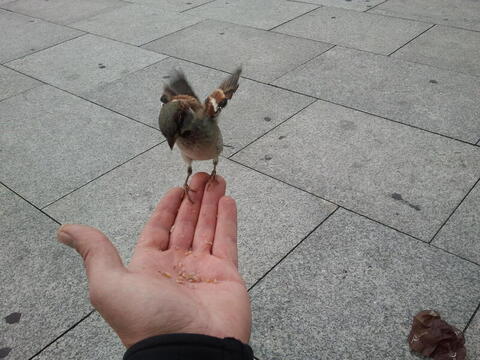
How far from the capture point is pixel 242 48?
27.3 ft

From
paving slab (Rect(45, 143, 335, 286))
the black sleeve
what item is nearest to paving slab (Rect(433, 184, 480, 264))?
paving slab (Rect(45, 143, 335, 286))

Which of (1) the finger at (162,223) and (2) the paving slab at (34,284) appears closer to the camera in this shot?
(1) the finger at (162,223)

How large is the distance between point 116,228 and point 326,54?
4.99 metres

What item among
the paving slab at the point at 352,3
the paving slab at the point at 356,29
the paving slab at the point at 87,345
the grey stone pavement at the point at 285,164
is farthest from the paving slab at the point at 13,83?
the paving slab at the point at 352,3

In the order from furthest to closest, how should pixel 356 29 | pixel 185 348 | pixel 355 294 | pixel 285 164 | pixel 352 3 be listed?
pixel 352 3
pixel 356 29
pixel 285 164
pixel 355 294
pixel 185 348

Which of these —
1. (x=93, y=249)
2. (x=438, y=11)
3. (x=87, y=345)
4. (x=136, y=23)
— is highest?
(x=93, y=249)

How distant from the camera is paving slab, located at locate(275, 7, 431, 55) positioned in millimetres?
8320

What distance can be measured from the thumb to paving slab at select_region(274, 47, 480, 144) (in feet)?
15.4

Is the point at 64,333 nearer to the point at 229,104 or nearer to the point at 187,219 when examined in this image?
the point at 187,219

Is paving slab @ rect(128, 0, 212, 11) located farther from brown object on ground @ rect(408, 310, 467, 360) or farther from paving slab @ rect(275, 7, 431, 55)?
brown object on ground @ rect(408, 310, 467, 360)

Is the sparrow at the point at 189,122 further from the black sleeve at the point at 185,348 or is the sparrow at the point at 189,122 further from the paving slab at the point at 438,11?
the paving slab at the point at 438,11

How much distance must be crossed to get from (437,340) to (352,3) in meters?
8.67

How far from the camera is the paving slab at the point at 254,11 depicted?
9.51 m

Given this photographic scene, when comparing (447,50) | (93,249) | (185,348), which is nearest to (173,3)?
(447,50)
